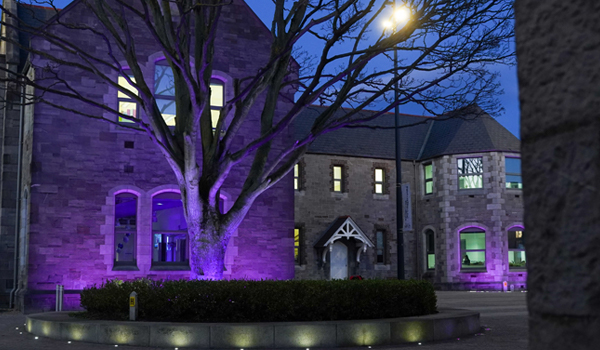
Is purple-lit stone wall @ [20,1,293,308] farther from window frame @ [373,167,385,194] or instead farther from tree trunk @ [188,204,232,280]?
window frame @ [373,167,385,194]

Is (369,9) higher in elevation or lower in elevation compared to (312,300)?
higher

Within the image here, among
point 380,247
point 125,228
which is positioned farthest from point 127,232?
point 380,247

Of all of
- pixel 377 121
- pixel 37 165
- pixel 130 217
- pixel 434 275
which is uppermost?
pixel 377 121

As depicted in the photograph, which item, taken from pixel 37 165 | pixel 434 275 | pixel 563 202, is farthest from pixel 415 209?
pixel 563 202

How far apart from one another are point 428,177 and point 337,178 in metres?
5.66

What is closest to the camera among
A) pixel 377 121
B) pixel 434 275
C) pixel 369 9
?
pixel 369 9

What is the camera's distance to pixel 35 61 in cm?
2022

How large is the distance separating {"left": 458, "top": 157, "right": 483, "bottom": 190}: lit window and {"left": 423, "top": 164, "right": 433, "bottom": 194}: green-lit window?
1884mm

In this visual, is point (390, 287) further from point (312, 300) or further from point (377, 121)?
point (377, 121)

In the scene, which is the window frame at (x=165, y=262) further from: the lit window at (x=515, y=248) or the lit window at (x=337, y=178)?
the lit window at (x=515, y=248)

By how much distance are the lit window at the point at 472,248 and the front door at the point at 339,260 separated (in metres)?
6.20

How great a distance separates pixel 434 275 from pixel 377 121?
974 cm

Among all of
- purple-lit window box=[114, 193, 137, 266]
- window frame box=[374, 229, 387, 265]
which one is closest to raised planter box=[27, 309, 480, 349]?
purple-lit window box=[114, 193, 137, 266]

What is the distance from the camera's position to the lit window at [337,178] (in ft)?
115
